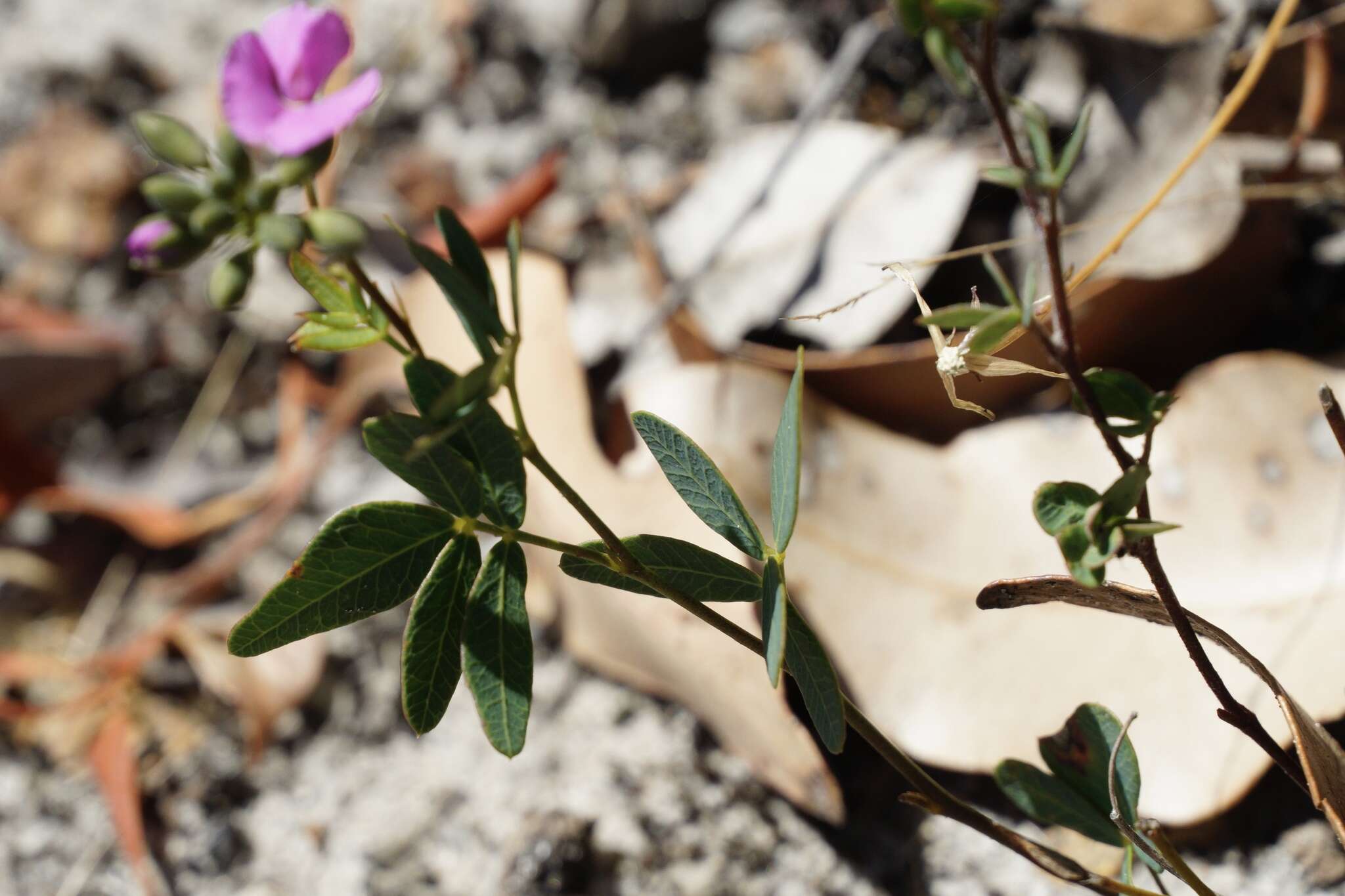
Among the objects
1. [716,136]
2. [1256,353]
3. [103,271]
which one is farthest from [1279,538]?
[103,271]

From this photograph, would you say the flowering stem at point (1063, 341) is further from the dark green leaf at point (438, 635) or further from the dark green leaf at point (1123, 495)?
the dark green leaf at point (438, 635)

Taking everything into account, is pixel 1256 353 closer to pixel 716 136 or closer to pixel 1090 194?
pixel 1090 194

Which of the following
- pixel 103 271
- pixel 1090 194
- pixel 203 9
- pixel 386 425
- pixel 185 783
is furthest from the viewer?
pixel 203 9

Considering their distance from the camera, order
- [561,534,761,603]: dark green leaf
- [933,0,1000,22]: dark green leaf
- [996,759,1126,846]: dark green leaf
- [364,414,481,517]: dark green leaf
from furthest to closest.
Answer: [996,759,1126,846]: dark green leaf < [561,534,761,603]: dark green leaf < [364,414,481,517]: dark green leaf < [933,0,1000,22]: dark green leaf

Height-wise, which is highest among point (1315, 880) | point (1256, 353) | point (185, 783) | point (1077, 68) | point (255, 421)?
point (1077, 68)

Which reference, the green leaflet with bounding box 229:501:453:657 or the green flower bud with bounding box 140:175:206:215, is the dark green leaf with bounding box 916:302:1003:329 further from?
the green flower bud with bounding box 140:175:206:215

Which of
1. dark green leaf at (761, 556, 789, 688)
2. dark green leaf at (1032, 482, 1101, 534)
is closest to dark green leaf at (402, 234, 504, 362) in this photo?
dark green leaf at (761, 556, 789, 688)

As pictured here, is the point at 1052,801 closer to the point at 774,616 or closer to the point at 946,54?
the point at 774,616
